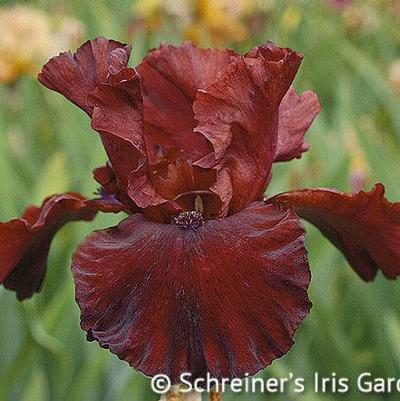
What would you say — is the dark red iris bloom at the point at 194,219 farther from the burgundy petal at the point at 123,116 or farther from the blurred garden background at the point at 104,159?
the blurred garden background at the point at 104,159

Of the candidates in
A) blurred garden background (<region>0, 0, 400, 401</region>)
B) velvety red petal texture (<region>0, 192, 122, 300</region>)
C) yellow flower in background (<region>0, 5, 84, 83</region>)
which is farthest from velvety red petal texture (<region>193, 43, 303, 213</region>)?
yellow flower in background (<region>0, 5, 84, 83</region>)

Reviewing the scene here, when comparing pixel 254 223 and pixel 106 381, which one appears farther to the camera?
pixel 106 381

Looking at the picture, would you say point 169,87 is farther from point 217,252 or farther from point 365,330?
point 365,330

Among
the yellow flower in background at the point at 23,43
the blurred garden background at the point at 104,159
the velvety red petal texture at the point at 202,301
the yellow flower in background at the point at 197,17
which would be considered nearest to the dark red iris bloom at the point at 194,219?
the velvety red petal texture at the point at 202,301

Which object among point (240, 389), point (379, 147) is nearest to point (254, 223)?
point (240, 389)

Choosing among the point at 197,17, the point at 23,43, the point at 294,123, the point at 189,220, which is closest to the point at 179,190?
the point at 189,220

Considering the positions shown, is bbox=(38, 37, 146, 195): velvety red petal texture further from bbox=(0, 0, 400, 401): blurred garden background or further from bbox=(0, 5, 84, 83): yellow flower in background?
bbox=(0, 5, 84, 83): yellow flower in background
